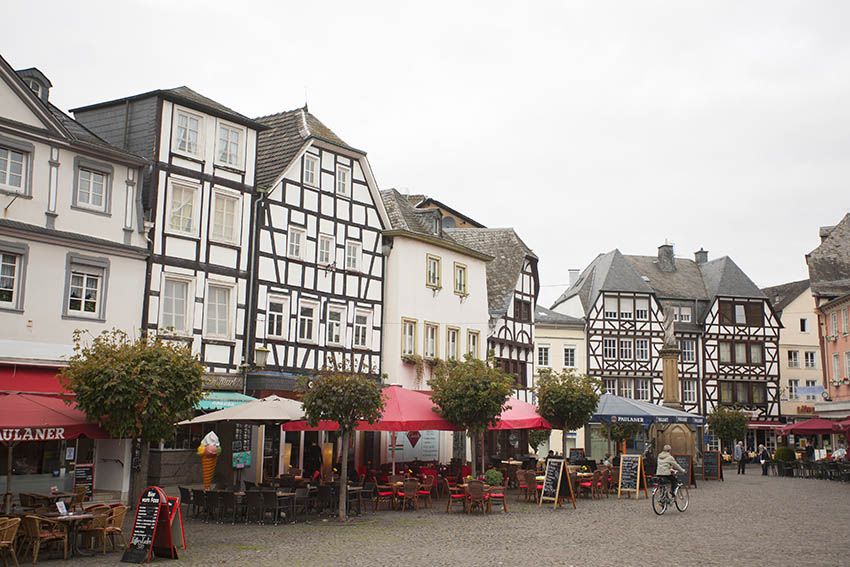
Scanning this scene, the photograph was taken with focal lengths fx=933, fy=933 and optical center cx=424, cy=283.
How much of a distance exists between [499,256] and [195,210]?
69.4 feet

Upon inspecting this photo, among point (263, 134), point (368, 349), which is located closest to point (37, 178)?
point (263, 134)

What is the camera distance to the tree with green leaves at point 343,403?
67.4 feet

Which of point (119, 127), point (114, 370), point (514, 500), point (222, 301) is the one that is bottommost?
point (514, 500)

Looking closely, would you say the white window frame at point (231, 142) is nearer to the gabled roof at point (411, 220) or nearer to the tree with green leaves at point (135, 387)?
the gabled roof at point (411, 220)

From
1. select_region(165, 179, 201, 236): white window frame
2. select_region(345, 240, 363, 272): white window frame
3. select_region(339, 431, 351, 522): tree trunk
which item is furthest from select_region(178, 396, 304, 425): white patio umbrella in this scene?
select_region(345, 240, 363, 272): white window frame

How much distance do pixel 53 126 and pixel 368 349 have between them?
13777 mm

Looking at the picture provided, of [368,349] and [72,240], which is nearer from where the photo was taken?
[72,240]

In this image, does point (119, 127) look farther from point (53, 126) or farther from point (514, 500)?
point (514, 500)

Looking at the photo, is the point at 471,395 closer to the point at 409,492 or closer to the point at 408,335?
the point at 409,492

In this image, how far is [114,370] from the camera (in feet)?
54.0

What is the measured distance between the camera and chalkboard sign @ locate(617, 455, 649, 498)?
2808cm

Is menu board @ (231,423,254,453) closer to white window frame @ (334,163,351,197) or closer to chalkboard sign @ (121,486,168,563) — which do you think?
white window frame @ (334,163,351,197)

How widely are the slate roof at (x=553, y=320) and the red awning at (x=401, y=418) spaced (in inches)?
1270

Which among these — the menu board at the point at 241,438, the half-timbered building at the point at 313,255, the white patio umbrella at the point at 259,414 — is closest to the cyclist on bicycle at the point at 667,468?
the white patio umbrella at the point at 259,414
